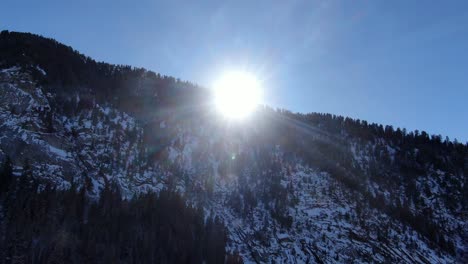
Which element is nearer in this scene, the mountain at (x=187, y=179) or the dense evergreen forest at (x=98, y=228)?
the dense evergreen forest at (x=98, y=228)

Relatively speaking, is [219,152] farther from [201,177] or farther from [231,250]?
[231,250]

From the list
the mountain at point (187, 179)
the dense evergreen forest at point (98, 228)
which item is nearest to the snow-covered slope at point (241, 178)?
the mountain at point (187, 179)

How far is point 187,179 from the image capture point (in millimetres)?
97812

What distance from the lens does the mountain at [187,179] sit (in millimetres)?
69438

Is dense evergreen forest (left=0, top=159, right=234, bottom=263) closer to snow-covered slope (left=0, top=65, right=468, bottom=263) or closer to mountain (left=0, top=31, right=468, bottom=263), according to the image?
mountain (left=0, top=31, right=468, bottom=263)

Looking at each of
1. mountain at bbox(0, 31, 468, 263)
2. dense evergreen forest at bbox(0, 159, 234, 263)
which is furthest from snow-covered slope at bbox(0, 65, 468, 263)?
dense evergreen forest at bbox(0, 159, 234, 263)

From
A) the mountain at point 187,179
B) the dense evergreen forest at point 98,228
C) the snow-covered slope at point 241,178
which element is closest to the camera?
the dense evergreen forest at point 98,228

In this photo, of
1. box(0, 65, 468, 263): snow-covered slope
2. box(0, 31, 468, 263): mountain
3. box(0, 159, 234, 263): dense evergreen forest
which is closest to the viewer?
box(0, 159, 234, 263): dense evergreen forest

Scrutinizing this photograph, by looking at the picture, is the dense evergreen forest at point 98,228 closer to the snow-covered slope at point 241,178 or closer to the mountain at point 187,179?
the mountain at point 187,179

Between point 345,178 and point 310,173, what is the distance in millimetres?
10304

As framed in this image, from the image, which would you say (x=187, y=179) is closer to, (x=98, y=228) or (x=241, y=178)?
(x=241, y=178)

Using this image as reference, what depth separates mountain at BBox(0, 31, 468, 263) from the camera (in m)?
69.4

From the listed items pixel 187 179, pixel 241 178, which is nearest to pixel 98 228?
pixel 187 179

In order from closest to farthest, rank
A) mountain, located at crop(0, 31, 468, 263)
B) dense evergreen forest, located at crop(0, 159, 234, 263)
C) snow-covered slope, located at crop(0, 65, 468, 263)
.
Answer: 1. dense evergreen forest, located at crop(0, 159, 234, 263)
2. mountain, located at crop(0, 31, 468, 263)
3. snow-covered slope, located at crop(0, 65, 468, 263)
